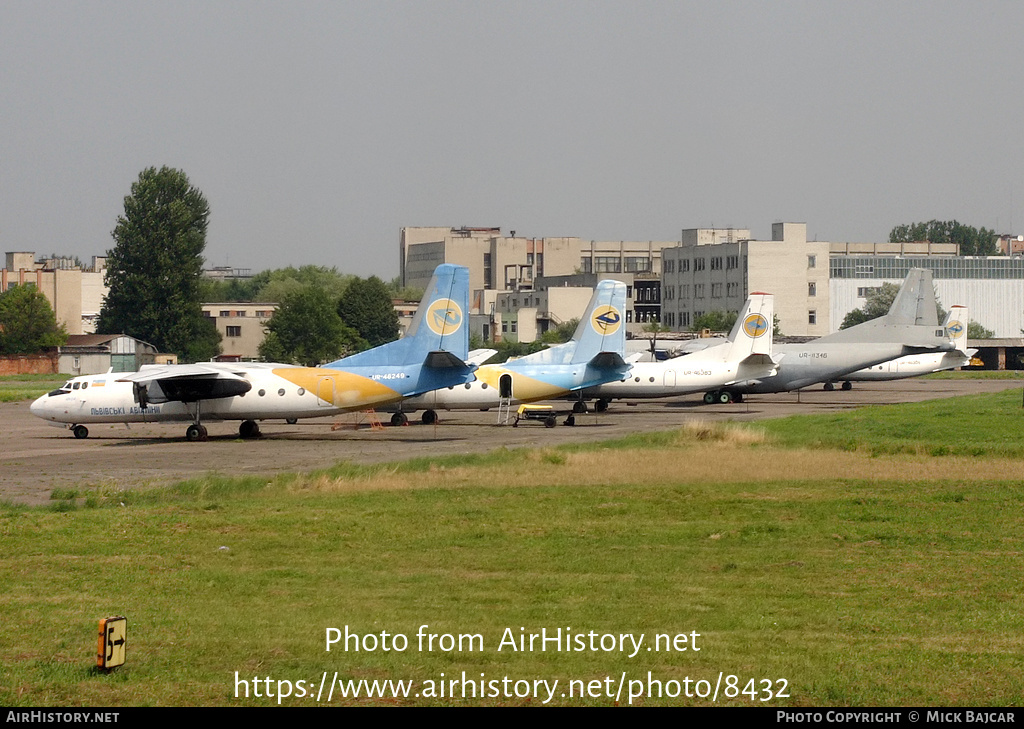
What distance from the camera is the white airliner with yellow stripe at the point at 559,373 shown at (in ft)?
169

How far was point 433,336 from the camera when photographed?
4319cm

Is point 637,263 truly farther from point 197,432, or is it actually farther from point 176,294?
point 197,432

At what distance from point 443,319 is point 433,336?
733 mm

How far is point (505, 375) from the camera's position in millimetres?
51219

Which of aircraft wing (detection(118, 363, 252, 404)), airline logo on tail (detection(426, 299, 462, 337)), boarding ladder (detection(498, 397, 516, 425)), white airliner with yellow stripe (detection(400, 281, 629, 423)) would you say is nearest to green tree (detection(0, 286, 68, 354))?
white airliner with yellow stripe (detection(400, 281, 629, 423))

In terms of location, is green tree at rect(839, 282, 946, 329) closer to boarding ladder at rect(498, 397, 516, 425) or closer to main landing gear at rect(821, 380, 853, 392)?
main landing gear at rect(821, 380, 853, 392)

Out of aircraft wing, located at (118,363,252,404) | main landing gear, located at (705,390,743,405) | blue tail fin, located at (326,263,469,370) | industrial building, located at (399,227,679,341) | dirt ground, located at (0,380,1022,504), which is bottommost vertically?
dirt ground, located at (0,380,1022,504)

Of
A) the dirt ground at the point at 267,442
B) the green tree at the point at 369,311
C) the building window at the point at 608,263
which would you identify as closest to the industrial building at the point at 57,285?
the green tree at the point at 369,311

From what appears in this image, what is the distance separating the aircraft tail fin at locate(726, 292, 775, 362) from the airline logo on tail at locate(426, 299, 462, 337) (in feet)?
72.4

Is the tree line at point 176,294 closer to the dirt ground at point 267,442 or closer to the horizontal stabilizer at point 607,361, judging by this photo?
the dirt ground at point 267,442

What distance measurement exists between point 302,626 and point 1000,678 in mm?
7050

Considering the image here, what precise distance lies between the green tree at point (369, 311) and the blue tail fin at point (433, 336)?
7929cm

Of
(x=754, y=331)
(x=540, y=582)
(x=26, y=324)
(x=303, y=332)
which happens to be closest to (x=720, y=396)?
(x=754, y=331)

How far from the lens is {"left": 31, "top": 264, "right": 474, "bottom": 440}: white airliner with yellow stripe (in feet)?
139
